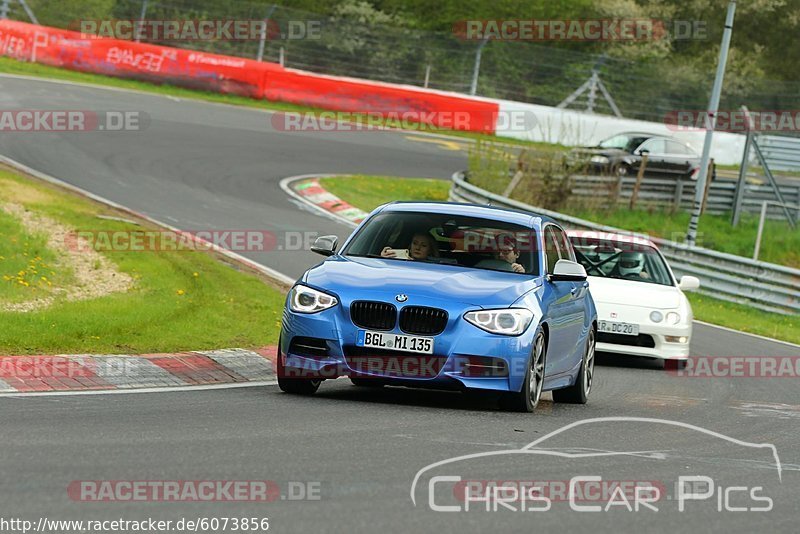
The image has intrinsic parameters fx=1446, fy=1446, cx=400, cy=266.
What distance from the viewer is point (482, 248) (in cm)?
1133

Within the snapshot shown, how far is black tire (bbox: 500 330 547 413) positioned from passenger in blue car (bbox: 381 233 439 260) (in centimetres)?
118

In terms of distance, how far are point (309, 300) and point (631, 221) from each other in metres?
23.2

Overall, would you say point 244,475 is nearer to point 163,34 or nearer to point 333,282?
point 333,282

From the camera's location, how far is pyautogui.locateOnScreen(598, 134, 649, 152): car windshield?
36750mm

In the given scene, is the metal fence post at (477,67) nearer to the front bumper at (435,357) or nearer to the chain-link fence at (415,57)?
the chain-link fence at (415,57)

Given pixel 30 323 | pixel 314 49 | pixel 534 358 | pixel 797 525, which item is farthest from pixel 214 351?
pixel 314 49

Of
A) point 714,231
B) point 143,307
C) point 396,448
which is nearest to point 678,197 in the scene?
point 714,231

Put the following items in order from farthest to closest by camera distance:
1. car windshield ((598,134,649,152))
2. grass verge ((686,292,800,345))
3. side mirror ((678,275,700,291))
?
car windshield ((598,134,649,152)), grass verge ((686,292,800,345)), side mirror ((678,275,700,291))

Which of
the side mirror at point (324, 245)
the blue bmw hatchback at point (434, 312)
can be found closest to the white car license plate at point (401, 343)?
the blue bmw hatchback at point (434, 312)

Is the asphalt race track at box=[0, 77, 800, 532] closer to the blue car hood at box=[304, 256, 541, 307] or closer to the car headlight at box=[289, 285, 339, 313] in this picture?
the car headlight at box=[289, 285, 339, 313]

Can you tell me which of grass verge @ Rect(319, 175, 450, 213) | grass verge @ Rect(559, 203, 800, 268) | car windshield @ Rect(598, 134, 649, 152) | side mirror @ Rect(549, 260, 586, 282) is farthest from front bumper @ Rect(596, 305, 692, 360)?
car windshield @ Rect(598, 134, 649, 152)

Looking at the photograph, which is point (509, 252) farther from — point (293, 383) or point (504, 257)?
point (293, 383)

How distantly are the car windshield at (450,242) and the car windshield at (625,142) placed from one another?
25.5 m

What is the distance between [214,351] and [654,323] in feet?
18.7
